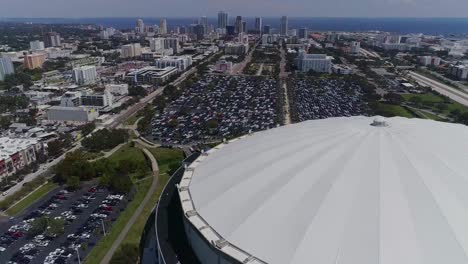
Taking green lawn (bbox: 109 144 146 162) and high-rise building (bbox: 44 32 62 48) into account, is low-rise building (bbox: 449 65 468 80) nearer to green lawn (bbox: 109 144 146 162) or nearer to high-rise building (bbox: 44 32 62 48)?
green lawn (bbox: 109 144 146 162)

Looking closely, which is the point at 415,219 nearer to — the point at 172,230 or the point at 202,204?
the point at 202,204

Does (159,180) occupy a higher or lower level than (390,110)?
lower

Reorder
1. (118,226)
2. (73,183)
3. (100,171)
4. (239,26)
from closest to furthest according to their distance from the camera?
(118,226) → (73,183) → (100,171) → (239,26)

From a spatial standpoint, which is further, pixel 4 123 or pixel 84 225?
pixel 4 123

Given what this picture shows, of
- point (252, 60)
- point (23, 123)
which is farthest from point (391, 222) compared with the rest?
point (252, 60)

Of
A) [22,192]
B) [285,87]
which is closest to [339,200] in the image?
[22,192]

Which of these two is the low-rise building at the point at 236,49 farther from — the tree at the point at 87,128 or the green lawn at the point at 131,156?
the green lawn at the point at 131,156

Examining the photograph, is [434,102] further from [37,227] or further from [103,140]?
[37,227]
